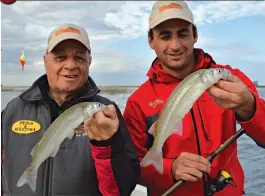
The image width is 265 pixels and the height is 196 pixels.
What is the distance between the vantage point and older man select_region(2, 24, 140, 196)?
2.88m

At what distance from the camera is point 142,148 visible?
3.34m

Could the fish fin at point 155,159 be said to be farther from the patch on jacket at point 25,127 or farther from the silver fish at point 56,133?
the patch on jacket at point 25,127

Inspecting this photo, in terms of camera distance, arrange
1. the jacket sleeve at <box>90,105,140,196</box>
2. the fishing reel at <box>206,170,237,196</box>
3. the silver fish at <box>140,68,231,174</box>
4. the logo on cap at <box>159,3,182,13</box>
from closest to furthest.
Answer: the silver fish at <box>140,68,231,174</box>
the jacket sleeve at <box>90,105,140,196</box>
the fishing reel at <box>206,170,237,196</box>
the logo on cap at <box>159,3,182,13</box>

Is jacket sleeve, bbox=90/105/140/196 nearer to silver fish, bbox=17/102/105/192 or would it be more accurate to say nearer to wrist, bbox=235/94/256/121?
silver fish, bbox=17/102/105/192

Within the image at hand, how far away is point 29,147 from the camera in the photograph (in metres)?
3.13

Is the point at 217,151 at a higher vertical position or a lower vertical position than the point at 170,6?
lower

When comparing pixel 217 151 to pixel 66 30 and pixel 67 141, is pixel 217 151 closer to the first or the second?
pixel 67 141

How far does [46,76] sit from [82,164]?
0.90 meters

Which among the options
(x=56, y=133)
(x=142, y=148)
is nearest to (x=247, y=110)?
(x=142, y=148)

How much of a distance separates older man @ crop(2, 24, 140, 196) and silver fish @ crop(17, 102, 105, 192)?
0.13 metres

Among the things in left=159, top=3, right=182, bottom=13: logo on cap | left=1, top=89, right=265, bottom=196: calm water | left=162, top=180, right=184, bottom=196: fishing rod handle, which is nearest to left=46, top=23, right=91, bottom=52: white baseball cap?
left=159, top=3, right=182, bottom=13: logo on cap

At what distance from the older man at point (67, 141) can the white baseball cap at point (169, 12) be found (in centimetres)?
62

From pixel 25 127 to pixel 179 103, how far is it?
4.44ft

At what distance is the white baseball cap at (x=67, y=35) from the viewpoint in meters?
3.15
